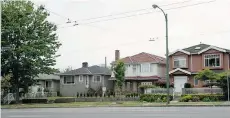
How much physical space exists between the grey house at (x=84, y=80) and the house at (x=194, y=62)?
1336 centimetres

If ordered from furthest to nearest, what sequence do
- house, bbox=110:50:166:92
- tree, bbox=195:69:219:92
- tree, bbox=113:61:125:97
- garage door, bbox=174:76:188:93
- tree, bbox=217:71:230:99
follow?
house, bbox=110:50:166:92 → garage door, bbox=174:76:188:93 → tree, bbox=113:61:125:97 → tree, bbox=195:69:219:92 → tree, bbox=217:71:230:99

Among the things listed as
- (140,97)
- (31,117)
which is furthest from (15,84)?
(31,117)

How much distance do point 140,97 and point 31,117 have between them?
27.0 meters

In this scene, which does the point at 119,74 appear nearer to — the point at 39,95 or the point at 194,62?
the point at 194,62

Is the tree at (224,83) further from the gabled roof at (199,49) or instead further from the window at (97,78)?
the window at (97,78)

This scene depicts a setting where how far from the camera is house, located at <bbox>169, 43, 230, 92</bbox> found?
186ft

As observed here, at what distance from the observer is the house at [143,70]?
65.8 meters

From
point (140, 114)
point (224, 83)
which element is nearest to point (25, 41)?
point (224, 83)

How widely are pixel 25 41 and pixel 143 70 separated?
21617mm

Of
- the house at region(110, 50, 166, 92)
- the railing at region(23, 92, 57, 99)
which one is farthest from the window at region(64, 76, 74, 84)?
the house at region(110, 50, 166, 92)

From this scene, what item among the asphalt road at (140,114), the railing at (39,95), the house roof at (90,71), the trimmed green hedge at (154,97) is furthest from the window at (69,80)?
the asphalt road at (140,114)

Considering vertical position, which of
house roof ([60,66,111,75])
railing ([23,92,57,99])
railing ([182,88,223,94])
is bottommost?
railing ([23,92,57,99])

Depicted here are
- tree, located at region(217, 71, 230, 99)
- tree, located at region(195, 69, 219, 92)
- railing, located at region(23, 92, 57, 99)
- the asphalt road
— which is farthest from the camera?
railing, located at region(23, 92, 57, 99)

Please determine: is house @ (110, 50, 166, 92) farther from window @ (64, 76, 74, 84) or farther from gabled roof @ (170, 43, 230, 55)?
window @ (64, 76, 74, 84)
